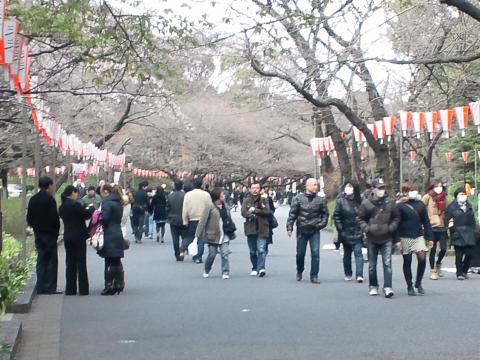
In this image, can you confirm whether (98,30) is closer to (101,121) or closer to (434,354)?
(434,354)

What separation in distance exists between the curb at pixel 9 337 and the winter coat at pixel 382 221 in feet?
19.0

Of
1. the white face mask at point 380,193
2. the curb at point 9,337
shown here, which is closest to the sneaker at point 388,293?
the white face mask at point 380,193

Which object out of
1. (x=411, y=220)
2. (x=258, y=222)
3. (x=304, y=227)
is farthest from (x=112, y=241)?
(x=411, y=220)

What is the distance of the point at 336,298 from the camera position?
1409 centimetres

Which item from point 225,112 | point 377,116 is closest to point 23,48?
point 377,116

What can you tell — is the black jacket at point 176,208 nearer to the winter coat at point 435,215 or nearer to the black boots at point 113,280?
the winter coat at point 435,215

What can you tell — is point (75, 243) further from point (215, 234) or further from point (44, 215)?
point (215, 234)

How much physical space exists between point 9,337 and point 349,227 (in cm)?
870

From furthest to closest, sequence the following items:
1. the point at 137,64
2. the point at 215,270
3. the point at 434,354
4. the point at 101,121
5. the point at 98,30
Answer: the point at 101,121 → the point at 215,270 → the point at 137,64 → the point at 98,30 → the point at 434,354

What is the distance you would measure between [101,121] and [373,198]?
28.2m

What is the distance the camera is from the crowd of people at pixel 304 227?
47.6 ft

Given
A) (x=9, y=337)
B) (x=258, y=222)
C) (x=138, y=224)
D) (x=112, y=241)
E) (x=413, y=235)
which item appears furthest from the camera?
(x=138, y=224)

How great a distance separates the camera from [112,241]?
583 inches

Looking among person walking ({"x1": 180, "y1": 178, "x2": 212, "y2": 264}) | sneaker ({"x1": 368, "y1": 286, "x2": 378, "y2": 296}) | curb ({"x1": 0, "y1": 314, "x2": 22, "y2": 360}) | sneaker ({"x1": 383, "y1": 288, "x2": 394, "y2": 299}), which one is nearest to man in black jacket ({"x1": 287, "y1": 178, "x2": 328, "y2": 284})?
sneaker ({"x1": 368, "y1": 286, "x2": 378, "y2": 296})
